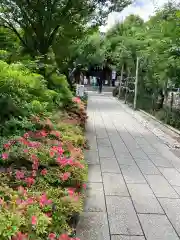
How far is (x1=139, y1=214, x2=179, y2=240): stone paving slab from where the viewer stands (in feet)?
11.4

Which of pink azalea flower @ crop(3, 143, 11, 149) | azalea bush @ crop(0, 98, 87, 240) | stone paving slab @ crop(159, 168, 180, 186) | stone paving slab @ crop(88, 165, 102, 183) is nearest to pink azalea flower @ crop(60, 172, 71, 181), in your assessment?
azalea bush @ crop(0, 98, 87, 240)

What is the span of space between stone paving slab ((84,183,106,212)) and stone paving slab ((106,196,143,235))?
3.5 inches

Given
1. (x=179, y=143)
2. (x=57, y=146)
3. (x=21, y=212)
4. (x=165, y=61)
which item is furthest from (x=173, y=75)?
(x=21, y=212)

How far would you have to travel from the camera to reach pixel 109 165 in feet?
20.1

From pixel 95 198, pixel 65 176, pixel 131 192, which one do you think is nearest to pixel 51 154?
pixel 65 176

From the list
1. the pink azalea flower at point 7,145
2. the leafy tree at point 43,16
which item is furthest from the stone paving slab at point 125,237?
the leafy tree at point 43,16

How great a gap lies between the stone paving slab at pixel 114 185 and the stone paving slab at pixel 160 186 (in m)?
0.45

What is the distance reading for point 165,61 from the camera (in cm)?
1075

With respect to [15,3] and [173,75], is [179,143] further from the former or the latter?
[15,3]

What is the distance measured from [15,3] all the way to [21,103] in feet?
18.4

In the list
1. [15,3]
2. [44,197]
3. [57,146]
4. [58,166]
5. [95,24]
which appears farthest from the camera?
[95,24]

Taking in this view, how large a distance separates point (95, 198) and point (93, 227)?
0.87 meters

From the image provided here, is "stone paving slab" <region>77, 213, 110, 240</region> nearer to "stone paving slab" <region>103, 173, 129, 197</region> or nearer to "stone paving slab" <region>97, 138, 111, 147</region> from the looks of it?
"stone paving slab" <region>103, 173, 129, 197</region>

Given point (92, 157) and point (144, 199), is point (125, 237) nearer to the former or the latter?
point (144, 199)
